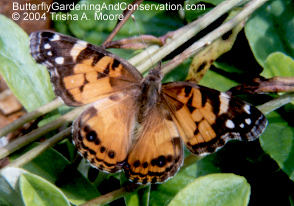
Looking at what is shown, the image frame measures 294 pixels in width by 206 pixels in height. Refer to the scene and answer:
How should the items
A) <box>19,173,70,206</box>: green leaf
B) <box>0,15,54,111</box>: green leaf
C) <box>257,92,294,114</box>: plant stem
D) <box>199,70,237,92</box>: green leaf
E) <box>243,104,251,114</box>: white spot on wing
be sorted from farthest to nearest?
1. <box>199,70,237,92</box>: green leaf
2. <box>0,15,54,111</box>: green leaf
3. <box>257,92,294,114</box>: plant stem
4. <box>243,104,251,114</box>: white spot on wing
5. <box>19,173,70,206</box>: green leaf

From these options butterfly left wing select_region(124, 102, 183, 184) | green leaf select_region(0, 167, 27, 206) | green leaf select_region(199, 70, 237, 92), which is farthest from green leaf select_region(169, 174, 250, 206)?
green leaf select_region(199, 70, 237, 92)

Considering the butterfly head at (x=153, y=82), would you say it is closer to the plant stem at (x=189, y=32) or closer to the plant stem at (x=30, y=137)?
the plant stem at (x=189, y=32)

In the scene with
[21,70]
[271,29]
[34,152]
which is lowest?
[34,152]

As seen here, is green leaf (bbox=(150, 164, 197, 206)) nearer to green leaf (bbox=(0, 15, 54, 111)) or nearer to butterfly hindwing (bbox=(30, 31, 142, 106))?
butterfly hindwing (bbox=(30, 31, 142, 106))

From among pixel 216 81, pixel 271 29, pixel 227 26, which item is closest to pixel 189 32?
pixel 227 26

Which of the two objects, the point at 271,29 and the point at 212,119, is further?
the point at 271,29

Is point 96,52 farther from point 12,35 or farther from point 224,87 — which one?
point 224,87

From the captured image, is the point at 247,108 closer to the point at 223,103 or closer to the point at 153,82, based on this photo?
the point at 223,103
